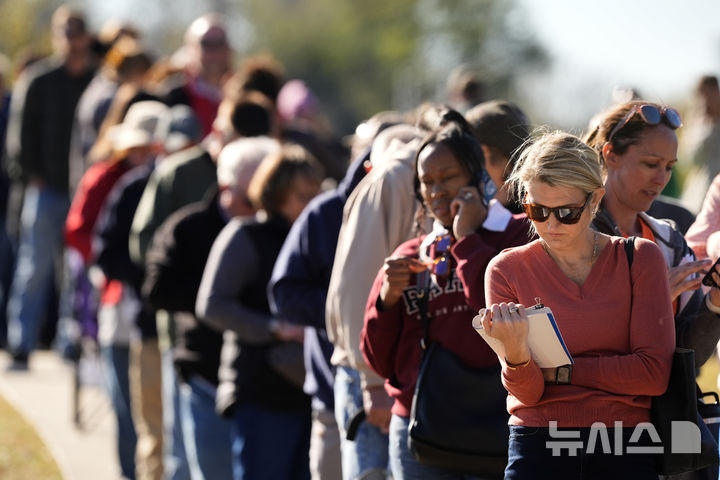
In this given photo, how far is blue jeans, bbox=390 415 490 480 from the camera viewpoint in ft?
13.4

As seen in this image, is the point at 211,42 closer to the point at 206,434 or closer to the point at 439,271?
the point at 206,434

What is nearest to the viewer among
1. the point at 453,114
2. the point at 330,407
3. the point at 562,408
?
the point at 562,408

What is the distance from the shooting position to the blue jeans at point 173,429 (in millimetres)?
6672

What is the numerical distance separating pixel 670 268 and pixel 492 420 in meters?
0.73

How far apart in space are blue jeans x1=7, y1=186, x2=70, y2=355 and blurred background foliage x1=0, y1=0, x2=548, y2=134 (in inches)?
1904

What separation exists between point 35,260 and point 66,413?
6.10 feet

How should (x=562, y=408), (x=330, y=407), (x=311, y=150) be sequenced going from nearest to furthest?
(x=562, y=408) → (x=330, y=407) → (x=311, y=150)

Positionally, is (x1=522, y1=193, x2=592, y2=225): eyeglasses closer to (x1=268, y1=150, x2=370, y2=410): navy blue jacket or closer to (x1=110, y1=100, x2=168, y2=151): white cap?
(x1=268, y1=150, x2=370, y2=410): navy blue jacket

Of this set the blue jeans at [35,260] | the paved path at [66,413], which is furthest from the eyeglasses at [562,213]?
the blue jeans at [35,260]

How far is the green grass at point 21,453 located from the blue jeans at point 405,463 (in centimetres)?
426

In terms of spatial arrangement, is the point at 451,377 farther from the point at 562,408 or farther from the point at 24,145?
the point at 24,145

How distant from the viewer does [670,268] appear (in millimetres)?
→ 3828

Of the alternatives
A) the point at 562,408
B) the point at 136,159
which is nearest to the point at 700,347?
the point at 562,408

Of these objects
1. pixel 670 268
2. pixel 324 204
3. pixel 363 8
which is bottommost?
pixel 670 268
